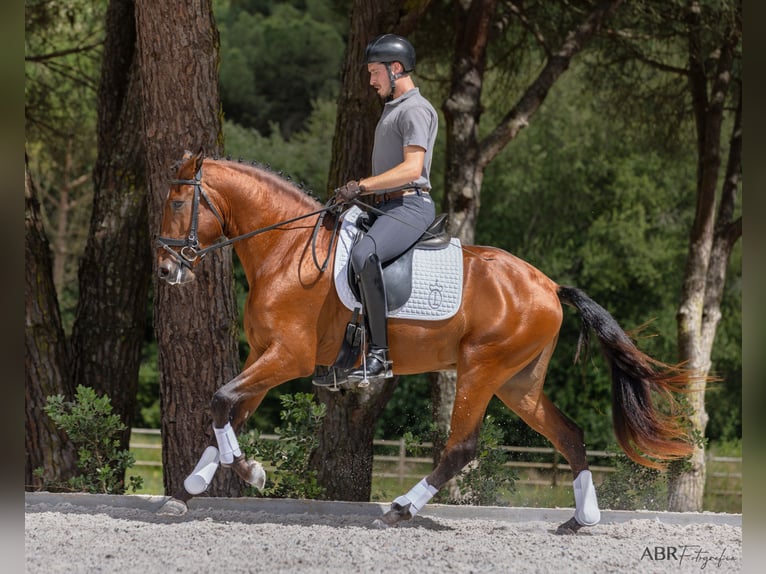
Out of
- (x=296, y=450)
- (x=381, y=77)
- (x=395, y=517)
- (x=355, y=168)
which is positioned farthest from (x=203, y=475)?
(x=355, y=168)

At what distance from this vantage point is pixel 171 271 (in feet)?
16.9

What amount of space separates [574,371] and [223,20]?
38.4 ft

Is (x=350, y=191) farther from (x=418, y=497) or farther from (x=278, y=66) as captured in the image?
(x=278, y=66)

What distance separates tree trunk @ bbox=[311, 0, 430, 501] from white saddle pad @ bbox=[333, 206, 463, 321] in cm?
270

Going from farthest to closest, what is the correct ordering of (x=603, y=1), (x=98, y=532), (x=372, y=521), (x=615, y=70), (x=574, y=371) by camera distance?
(x=574, y=371) → (x=615, y=70) → (x=603, y=1) → (x=372, y=521) → (x=98, y=532)

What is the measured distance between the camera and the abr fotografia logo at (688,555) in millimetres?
5020

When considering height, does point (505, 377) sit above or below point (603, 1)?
below

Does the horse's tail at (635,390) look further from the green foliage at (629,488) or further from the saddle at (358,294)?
the green foliage at (629,488)

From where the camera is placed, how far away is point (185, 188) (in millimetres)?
5266

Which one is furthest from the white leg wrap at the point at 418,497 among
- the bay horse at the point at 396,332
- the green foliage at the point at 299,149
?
the green foliage at the point at 299,149

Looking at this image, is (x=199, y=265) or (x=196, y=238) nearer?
(x=196, y=238)

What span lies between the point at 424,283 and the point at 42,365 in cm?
431
